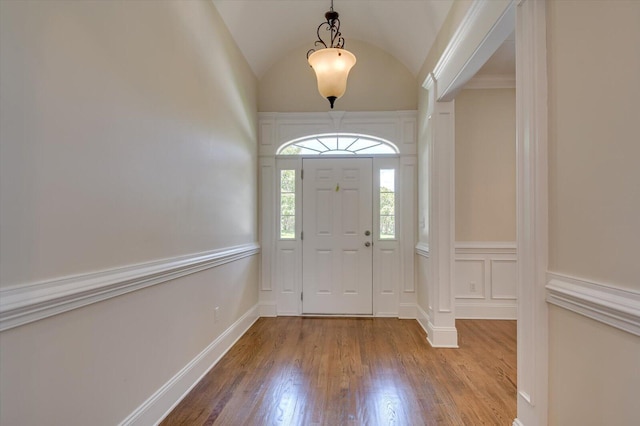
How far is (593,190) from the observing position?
4.13ft

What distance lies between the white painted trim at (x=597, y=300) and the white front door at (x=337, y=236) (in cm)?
272

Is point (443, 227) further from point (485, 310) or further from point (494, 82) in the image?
point (494, 82)

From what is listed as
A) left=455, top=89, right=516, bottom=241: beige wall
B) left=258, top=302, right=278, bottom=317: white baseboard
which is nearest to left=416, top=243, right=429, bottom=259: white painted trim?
left=455, top=89, right=516, bottom=241: beige wall

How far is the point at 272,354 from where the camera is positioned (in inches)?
116

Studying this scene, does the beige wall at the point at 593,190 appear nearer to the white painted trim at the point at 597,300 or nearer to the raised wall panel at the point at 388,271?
the white painted trim at the point at 597,300

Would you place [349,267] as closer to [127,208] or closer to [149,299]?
[149,299]

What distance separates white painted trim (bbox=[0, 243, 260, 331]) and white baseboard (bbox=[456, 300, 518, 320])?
128 inches

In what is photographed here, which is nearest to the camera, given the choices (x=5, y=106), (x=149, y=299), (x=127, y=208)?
(x=5, y=106)

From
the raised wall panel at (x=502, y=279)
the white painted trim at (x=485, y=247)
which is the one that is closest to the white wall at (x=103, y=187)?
the white painted trim at (x=485, y=247)

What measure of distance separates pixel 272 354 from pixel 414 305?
1899 millimetres

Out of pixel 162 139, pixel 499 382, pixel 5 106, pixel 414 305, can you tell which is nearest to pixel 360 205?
pixel 414 305

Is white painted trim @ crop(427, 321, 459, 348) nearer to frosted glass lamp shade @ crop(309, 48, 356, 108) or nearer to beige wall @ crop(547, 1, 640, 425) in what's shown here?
beige wall @ crop(547, 1, 640, 425)

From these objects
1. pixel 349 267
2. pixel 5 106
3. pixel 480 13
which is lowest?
pixel 349 267

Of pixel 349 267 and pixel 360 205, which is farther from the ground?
pixel 360 205
